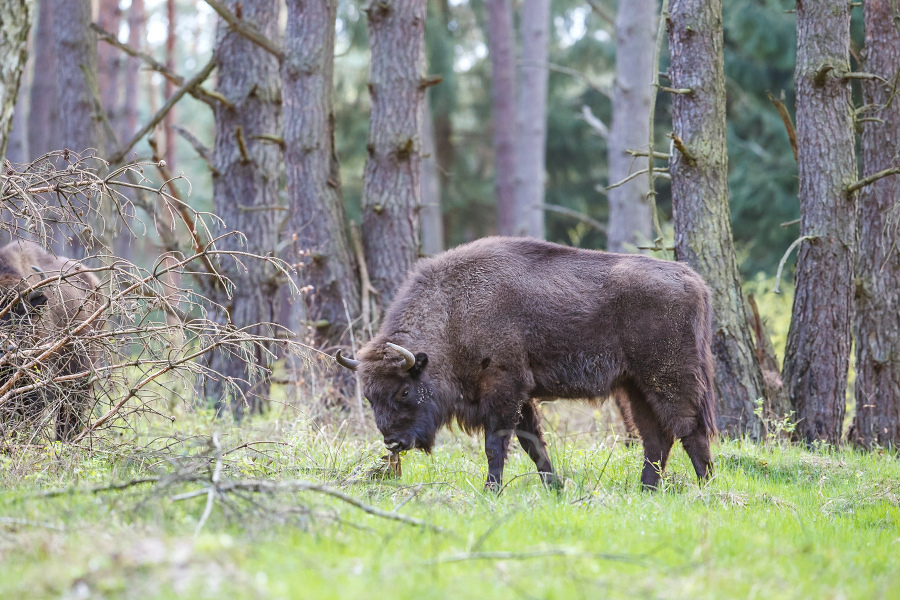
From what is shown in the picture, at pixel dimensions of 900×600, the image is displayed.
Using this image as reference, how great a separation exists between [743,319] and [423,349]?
3635 mm

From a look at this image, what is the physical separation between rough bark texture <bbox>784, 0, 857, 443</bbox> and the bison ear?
4416 millimetres

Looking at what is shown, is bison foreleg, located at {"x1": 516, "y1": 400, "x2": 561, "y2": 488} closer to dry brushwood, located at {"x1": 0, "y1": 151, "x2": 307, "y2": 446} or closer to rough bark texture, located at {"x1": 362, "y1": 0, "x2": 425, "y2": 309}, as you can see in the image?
dry brushwood, located at {"x1": 0, "y1": 151, "x2": 307, "y2": 446}

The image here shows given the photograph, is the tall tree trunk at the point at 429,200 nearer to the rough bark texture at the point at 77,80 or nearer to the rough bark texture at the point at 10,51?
the rough bark texture at the point at 77,80

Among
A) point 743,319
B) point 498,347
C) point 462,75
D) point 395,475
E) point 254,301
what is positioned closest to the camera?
point 395,475

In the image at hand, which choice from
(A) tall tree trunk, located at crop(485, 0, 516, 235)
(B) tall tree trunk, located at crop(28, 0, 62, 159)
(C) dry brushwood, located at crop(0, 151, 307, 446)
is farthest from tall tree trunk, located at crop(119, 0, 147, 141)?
(C) dry brushwood, located at crop(0, 151, 307, 446)

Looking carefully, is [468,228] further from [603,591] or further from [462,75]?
[603,591]

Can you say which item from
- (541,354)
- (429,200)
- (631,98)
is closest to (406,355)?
(541,354)

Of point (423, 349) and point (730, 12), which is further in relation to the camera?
point (730, 12)

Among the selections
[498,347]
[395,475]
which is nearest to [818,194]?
[498,347]

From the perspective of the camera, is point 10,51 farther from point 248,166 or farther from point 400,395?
point 248,166

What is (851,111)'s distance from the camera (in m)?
9.05

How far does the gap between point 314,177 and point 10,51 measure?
562 cm

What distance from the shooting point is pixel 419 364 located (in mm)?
6996

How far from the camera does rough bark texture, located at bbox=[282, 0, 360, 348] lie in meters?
10.2
